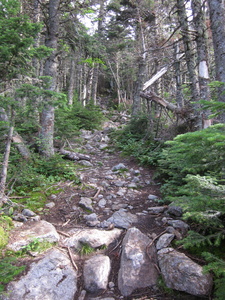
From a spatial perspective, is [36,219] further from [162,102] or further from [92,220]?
[162,102]

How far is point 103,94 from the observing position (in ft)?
110

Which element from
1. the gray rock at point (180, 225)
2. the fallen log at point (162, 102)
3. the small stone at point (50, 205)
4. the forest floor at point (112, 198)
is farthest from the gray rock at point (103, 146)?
the gray rock at point (180, 225)

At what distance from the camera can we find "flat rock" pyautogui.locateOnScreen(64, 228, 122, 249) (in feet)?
11.7

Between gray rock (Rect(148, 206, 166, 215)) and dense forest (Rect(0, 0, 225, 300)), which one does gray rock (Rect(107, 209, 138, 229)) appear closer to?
gray rock (Rect(148, 206, 166, 215))

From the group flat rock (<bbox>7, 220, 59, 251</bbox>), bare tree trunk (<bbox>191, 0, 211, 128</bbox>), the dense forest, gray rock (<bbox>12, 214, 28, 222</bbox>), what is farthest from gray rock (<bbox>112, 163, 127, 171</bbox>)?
gray rock (<bbox>12, 214, 28, 222</bbox>)

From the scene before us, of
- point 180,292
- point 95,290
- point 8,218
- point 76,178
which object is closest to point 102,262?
point 95,290

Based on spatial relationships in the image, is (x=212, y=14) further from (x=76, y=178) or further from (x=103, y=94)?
(x=103, y=94)

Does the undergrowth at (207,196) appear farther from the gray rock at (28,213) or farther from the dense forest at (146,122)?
the gray rock at (28,213)

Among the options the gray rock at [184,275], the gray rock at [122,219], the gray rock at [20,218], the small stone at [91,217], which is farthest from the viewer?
the small stone at [91,217]

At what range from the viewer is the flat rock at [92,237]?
3578mm

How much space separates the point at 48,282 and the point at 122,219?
6.24 feet

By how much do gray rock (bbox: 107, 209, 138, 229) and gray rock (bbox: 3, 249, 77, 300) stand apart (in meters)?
1.29

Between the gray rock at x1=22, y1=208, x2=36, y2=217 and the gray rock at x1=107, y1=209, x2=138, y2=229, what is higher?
the gray rock at x1=22, y1=208, x2=36, y2=217

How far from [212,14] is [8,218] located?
7062 millimetres
